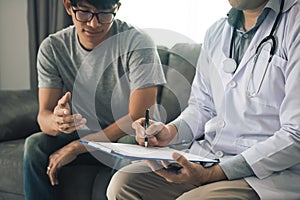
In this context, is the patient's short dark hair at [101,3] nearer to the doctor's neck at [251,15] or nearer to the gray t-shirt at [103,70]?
the gray t-shirt at [103,70]

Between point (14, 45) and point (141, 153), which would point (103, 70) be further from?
point (14, 45)

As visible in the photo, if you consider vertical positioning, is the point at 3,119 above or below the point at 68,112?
below

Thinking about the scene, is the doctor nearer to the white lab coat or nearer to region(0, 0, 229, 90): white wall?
the white lab coat

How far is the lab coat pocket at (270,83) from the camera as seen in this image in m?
1.38

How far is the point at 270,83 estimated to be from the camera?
1.38m

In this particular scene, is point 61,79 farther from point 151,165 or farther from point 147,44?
point 151,165

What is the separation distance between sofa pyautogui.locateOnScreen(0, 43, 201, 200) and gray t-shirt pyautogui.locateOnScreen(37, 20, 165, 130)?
0.20 meters

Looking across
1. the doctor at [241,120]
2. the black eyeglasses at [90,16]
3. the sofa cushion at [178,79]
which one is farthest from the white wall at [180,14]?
the doctor at [241,120]

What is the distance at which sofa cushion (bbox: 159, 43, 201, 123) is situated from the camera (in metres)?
2.15

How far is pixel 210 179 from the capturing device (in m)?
1.39

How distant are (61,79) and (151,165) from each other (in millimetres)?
772

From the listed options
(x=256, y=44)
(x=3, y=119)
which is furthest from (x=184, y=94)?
(x=3, y=119)

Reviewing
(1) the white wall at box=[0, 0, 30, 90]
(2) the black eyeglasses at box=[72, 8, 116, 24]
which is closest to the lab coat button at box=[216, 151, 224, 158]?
(2) the black eyeglasses at box=[72, 8, 116, 24]

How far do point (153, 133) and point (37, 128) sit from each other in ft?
3.79
